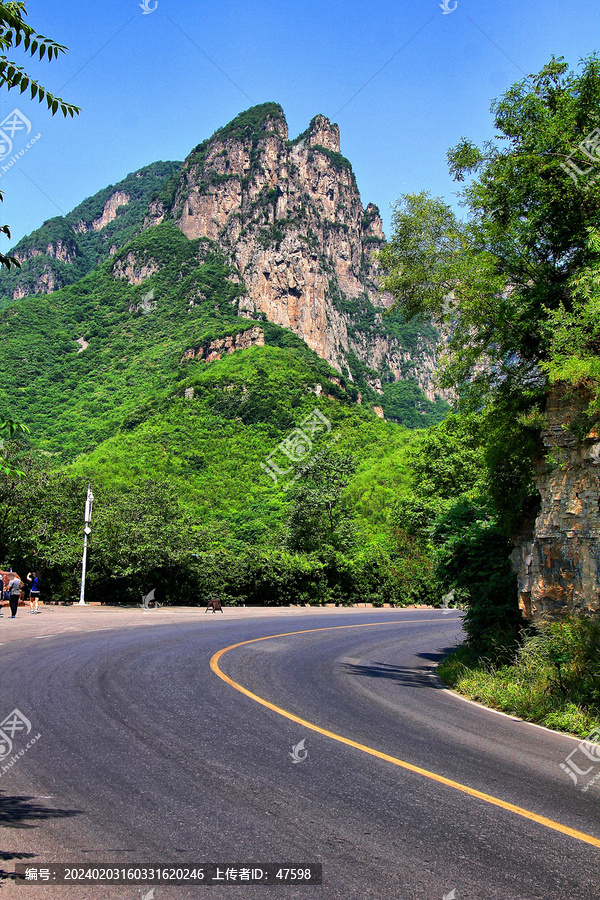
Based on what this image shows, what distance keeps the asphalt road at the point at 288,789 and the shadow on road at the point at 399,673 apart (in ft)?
3.03

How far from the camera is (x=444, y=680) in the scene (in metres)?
11.4

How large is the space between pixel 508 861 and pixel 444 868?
18.9 inches

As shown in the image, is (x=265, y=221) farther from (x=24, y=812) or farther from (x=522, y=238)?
(x=24, y=812)

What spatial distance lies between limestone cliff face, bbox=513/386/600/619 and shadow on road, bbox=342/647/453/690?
2.34m

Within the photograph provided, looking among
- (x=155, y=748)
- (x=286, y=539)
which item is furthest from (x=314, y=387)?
(x=155, y=748)

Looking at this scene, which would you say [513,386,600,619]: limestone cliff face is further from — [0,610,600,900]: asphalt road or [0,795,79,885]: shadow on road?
[0,795,79,885]: shadow on road

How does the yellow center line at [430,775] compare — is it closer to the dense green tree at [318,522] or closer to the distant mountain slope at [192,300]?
the dense green tree at [318,522]

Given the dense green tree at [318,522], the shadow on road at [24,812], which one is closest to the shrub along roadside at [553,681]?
the shadow on road at [24,812]

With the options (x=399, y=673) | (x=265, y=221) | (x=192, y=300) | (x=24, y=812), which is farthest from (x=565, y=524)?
(x=265, y=221)

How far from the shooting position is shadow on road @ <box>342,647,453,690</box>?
36.1 ft

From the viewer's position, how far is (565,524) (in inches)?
375

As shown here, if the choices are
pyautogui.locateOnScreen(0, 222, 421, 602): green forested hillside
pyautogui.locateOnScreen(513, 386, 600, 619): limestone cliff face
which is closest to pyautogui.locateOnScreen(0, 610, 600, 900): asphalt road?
pyautogui.locateOnScreen(513, 386, 600, 619): limestone cliff face

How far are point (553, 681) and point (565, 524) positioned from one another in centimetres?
243

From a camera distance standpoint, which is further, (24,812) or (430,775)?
(430,775)
